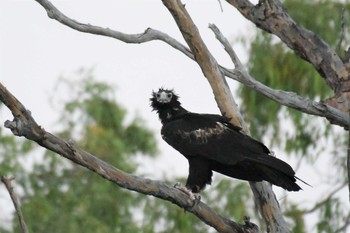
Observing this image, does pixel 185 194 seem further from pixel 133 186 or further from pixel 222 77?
pixel 222 77

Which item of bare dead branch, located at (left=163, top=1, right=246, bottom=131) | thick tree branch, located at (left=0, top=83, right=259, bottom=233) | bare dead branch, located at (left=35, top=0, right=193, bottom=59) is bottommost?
thick tree branch, located at (left=0, top=83, right=259, bottom=233)

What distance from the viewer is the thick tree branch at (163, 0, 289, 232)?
24.1ft

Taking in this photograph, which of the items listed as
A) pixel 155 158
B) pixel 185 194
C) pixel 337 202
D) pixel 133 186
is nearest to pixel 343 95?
pixel 185 194

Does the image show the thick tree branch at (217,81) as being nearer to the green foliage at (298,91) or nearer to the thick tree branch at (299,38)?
the thick tree branch at (299,38)

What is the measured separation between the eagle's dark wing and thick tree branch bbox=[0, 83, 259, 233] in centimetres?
57

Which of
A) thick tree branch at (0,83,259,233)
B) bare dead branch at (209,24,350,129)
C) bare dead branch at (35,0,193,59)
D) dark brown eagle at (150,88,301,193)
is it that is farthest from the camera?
bare dead branch at (35,0,193,59)

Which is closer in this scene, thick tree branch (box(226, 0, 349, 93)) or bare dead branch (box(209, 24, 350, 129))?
bare dead branch (box(209, 24, 350, 129))

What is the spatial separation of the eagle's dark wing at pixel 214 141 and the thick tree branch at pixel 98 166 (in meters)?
0.57

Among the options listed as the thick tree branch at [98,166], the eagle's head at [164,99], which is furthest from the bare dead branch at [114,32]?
the thick tree branch at [98,166]

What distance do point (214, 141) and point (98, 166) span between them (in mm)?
1662

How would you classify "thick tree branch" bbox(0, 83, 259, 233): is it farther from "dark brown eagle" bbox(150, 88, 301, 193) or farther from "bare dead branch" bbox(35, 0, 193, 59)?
"bare dead branch" bbox(35, 0, 193, 59)

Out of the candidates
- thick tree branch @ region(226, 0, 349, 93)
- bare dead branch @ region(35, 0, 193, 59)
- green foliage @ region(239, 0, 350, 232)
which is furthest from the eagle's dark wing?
green foliage @ region(239, 0, 350, 232)

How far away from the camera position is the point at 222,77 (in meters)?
7.58

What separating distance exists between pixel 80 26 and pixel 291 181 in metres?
2.00
